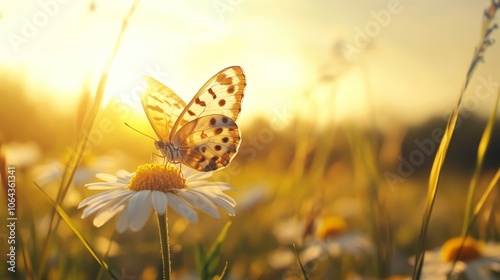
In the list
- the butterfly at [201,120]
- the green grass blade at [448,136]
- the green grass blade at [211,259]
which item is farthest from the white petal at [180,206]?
the green grass blade at [448,136]

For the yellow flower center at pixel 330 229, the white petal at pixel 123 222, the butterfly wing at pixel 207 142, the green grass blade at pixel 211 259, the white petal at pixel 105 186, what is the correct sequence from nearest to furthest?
the white petal at pixel 123 222, the green grass blade at pixel 211 259, the white petal at pixel 105 186, the butterfly wing at pixel 207 142, the yellow flower center at pixel 330 229

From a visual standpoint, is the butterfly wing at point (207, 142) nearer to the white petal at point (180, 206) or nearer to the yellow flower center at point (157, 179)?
the yellow flower center at point (157, 179)

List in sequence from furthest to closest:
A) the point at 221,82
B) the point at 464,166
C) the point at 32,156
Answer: the point at 464,166 < the point at 32,156 < the point at 221,82

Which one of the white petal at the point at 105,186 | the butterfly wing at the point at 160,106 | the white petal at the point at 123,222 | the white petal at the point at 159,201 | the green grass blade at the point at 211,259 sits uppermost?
the butterfly wing at the point at 160,106

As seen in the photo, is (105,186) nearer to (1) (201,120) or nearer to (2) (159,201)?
(2) (159,201)

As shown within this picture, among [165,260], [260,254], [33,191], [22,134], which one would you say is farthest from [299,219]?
[22,134]

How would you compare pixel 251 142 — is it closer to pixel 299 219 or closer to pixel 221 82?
pixel 299 219

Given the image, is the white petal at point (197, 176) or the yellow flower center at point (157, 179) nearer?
the yellow flower center at point (157, 179)
